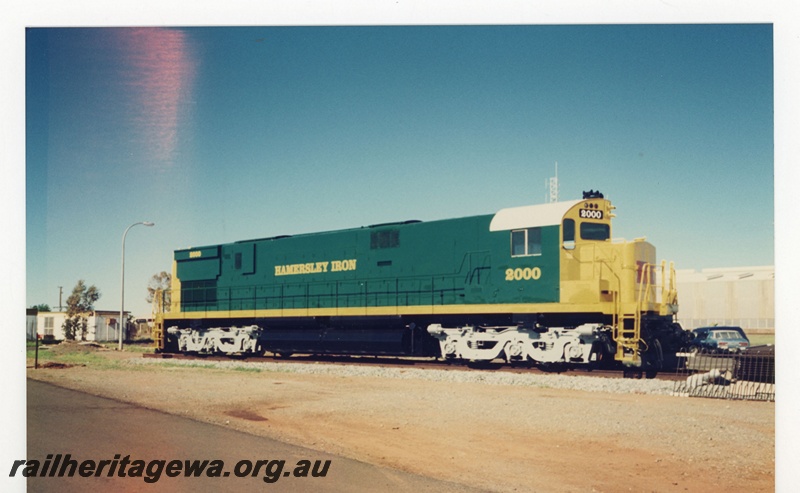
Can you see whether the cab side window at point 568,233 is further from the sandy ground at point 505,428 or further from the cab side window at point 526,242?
the sandy ground at point 505,428

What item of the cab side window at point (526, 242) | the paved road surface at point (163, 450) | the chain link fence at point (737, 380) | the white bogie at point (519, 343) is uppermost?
the cab side window at point (526, 242)

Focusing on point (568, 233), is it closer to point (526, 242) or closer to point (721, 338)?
point (526, 242)

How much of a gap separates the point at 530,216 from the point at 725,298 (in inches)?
292

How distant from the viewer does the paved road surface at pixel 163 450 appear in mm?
5570

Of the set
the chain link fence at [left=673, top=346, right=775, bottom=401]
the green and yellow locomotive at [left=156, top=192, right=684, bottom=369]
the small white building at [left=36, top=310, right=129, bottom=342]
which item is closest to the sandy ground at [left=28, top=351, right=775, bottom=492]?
the chain link fence at [left=673, top=346, right=775, bottom=401]

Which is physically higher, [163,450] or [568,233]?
[568,233]

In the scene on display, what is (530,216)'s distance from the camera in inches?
429

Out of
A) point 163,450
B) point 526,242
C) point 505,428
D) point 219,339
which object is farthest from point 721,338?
point 163,450

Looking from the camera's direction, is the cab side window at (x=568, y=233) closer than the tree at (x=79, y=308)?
No

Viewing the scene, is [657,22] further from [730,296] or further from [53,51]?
[730,296]

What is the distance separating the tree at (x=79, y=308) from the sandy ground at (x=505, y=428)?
74 cm

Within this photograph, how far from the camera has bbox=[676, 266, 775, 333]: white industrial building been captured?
33.6 ft

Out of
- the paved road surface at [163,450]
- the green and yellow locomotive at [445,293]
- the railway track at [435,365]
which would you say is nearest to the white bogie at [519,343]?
the green and yellow locomotive at [445,293]

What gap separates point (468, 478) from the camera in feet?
18.2
